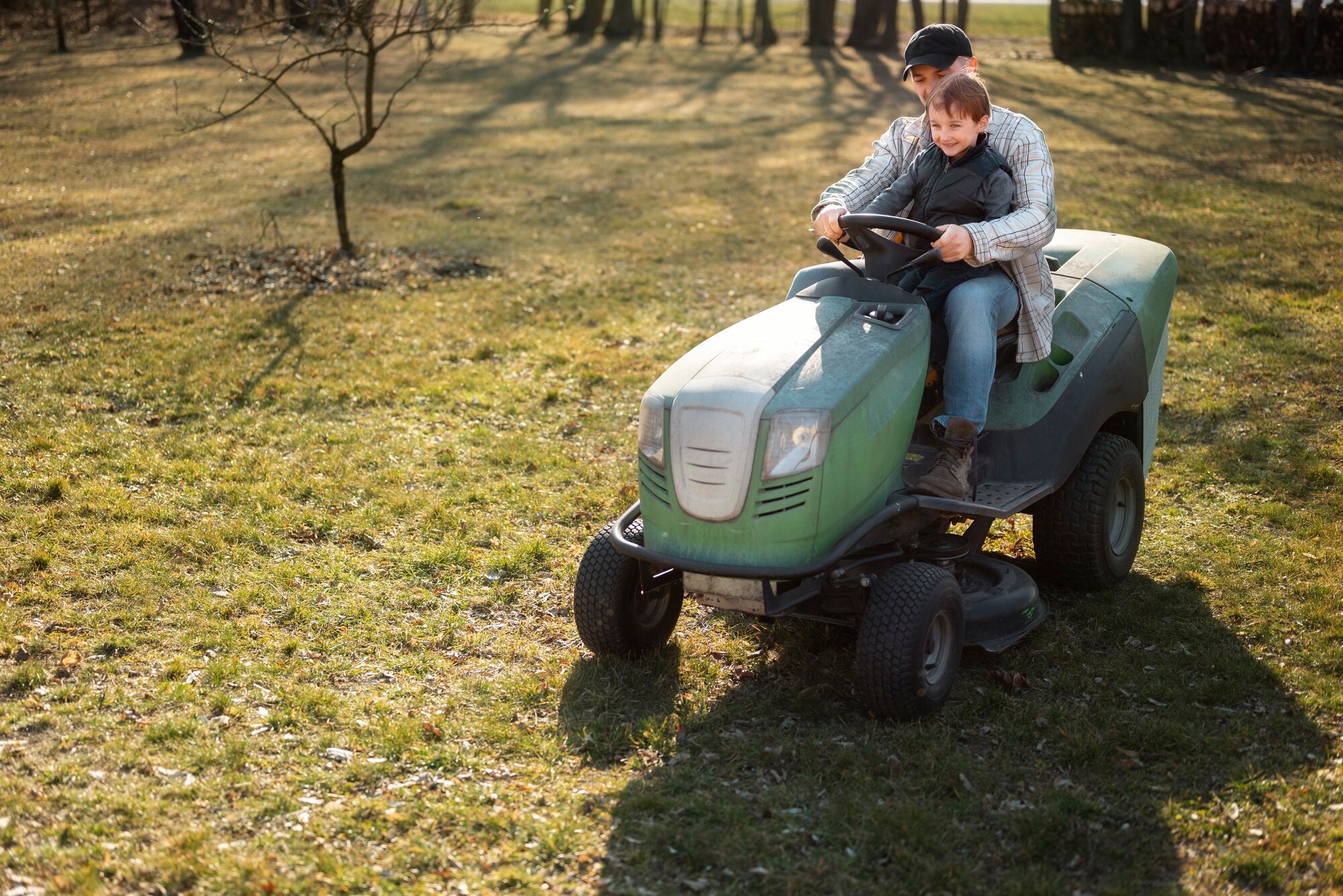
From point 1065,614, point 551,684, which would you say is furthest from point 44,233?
point 1065,614

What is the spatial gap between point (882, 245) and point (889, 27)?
27.2 metres

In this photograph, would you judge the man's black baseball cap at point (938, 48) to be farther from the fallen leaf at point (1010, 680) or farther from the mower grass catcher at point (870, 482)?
the fallen leaf at point (1010, 680)

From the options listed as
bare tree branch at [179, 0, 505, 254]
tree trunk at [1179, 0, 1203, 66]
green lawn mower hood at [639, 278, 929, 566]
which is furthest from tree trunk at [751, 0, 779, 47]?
green lawn mower hood at [639, 278, 929, 566]

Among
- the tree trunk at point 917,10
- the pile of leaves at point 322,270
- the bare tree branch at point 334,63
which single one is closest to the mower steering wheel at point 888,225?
the bare tree branch at point 334,63

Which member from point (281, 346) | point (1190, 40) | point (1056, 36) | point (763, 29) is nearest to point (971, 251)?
point (281, 346)

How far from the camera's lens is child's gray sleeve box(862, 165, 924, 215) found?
15.4ft

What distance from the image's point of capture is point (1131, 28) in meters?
25.4

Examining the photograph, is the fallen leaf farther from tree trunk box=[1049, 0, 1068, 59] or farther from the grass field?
tree trunk box=[1049, 0, 1068, 59]

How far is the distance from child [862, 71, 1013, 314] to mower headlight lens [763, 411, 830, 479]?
1000 millimetres

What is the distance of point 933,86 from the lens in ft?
15.5

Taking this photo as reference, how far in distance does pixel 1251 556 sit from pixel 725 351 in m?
2.87

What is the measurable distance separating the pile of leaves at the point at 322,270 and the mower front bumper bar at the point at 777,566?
22.3 feet

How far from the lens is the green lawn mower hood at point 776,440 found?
3.76 metres

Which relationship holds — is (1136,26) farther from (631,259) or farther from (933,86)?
(933,86)
